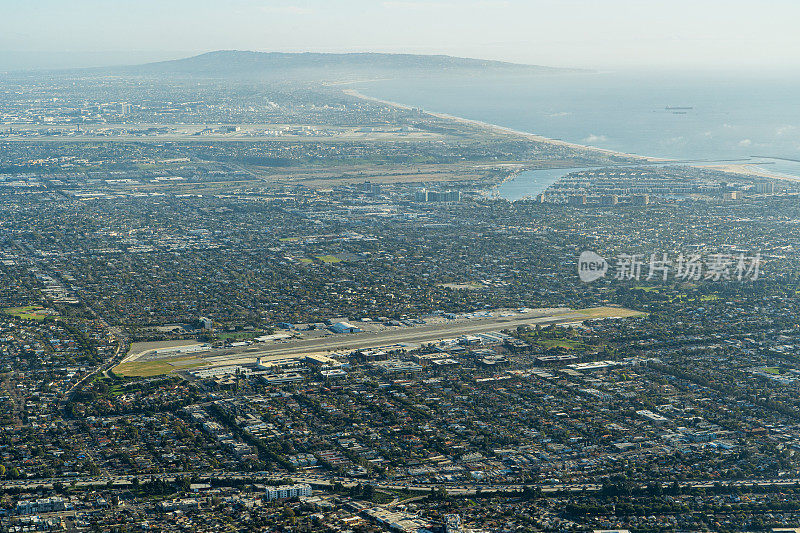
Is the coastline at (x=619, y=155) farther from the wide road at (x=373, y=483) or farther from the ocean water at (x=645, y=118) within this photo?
the wide road at (x=373, y=483)

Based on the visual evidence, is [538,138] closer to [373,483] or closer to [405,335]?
[405,335]

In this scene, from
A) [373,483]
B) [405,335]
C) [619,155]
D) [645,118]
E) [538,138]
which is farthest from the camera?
[645,118]

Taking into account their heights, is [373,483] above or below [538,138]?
below

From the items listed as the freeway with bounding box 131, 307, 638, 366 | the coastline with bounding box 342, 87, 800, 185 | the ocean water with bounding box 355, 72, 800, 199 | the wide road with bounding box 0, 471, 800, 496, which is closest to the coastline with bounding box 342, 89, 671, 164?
the coastline with bounding box 342, 87, 800, 185

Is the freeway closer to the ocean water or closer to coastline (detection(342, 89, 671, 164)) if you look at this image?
the ocean water

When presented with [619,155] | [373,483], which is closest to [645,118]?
[619,155]

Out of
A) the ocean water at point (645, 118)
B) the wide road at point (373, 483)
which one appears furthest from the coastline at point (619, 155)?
the wide road at point (373, 483)

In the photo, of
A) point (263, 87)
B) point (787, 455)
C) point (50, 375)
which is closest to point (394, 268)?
point (50, 375)
